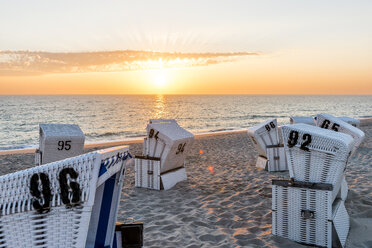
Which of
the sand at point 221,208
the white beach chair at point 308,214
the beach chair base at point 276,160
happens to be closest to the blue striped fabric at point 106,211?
the sand at point 221,208

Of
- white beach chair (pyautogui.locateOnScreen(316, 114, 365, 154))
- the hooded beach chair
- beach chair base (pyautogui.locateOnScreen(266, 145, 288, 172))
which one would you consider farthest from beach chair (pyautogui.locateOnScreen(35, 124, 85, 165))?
white beach chair (pyautogui.locateOnScreen(316, 114, 365, 154))

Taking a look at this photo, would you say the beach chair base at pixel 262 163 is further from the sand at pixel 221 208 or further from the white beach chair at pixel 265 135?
the sand at pixel 221 208

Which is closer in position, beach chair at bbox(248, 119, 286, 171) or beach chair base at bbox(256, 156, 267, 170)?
beach chair at bbox(248, 119, 286, 171)

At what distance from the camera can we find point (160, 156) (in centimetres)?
780

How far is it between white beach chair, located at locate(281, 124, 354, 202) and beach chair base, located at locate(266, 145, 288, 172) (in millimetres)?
4931

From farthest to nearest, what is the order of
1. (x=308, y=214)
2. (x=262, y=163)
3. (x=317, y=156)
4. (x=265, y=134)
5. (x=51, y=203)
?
(x=262, y=163) < (x=265, y=134) < (x=308, y=214) < (x=317, y=156) < (x=51, y=203)

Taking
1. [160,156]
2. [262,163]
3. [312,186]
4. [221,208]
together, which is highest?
[312,186]

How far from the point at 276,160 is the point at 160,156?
12.2ft

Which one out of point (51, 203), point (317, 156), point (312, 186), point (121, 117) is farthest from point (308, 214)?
point (121, 117)

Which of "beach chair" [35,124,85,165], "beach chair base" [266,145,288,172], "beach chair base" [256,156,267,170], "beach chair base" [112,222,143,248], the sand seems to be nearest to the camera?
"beach chair base" [112,222,143,248]

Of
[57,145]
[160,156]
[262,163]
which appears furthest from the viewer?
[262,163]

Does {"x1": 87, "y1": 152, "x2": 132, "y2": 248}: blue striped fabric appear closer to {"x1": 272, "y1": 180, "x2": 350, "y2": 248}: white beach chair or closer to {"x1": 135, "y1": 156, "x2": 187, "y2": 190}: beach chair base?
{"x1": 272, "y1": 180, "x2": 350, "y2": 248}: white beach chair

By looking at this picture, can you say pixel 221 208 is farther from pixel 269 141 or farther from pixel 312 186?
pixel 269 141

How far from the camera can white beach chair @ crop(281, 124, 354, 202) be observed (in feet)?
13.8
